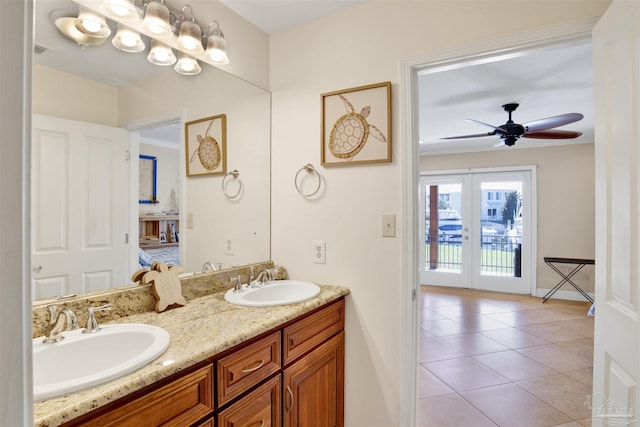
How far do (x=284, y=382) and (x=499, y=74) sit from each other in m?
2.70

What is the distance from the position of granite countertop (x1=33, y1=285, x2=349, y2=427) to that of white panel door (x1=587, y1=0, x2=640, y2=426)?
3.60 ft

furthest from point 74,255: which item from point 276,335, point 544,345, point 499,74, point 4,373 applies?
point 544,345

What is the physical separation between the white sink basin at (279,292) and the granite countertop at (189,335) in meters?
0.08

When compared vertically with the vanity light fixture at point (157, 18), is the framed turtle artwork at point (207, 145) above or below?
below

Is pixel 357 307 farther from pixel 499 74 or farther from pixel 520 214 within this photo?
pixel 520 214

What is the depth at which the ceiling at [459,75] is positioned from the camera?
4.19ft

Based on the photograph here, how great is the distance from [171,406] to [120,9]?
4.94 ft

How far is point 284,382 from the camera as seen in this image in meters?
1.39

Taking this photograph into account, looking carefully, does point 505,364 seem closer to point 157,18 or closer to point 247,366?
point 247,366

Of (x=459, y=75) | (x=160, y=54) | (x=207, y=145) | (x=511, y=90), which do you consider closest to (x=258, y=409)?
(x=207, y=145)

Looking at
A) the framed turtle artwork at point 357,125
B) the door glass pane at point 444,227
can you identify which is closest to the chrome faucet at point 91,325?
the framed turtle artwork at point 357,125

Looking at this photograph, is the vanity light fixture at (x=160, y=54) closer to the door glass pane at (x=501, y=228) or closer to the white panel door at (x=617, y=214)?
the white panel door at (x=617, y=214)

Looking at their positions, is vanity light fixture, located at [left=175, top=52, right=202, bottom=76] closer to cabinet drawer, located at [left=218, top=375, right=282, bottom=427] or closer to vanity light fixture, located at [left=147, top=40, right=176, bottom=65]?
vanity light fixture, located at [left=147, top=40, right=176, bottom=65]

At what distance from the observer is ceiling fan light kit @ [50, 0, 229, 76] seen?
4.26 feet
